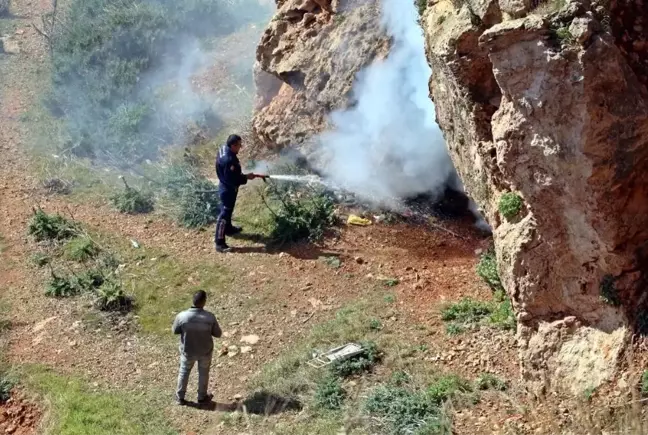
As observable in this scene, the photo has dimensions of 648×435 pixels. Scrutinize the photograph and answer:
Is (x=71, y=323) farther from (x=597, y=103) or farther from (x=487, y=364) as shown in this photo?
(x=597, y=103)

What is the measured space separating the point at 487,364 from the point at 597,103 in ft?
8.57

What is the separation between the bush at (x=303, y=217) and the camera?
30.2 ft

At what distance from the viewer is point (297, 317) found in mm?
7691

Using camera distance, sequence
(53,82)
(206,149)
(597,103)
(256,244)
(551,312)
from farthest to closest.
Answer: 1. (53,82)
2. (206,149)
3. (256,244)
4. (551,312)
5. (597,103)

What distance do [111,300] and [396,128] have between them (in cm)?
442

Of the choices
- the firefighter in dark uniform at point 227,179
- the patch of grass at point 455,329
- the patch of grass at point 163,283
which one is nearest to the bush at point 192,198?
the firefighter in dark uniform at point 227,179

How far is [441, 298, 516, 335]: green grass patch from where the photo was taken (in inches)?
265

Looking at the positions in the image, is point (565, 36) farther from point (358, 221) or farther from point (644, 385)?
point (358, 221)

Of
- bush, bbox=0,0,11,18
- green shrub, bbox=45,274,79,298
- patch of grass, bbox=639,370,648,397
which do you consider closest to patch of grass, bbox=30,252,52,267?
green shrub, bbox=45,274,79,298

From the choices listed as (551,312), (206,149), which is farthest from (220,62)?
(551,312)

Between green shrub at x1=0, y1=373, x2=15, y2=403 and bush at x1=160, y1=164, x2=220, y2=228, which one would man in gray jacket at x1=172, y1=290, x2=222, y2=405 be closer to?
green shrub at x1=0, y1=373, x2=15, y2=403

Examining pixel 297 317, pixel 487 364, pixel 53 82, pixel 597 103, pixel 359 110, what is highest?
pixel 53 82

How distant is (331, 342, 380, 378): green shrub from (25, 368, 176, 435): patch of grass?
1575 mm

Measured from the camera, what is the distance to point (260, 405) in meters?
6.38
